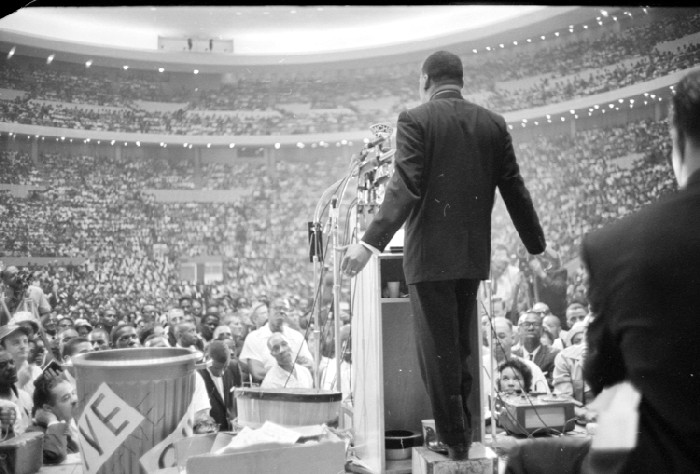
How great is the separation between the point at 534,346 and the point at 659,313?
83.8 inches

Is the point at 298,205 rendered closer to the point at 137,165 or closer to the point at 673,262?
the point at 137,165

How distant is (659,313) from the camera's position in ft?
2.66

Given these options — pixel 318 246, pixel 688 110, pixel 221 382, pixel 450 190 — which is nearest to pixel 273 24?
pixel 318 246

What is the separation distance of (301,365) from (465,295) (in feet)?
7.48

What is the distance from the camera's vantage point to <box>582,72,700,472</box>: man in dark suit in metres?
0.81

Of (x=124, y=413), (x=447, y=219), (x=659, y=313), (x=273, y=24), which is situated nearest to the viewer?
(x=659, y=313)

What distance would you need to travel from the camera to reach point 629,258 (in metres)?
0.82

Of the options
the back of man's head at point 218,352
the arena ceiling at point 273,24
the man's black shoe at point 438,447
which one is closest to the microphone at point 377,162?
the arena ceiling at point 273,24

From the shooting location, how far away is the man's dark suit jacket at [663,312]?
2.66ft

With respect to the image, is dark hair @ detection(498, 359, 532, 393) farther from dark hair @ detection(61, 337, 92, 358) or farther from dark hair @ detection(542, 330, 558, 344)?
dark hair @ detection(61, 337, 92, 358)

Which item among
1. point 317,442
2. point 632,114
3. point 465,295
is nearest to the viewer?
point 317,442

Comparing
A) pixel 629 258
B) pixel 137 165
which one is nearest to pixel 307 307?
pixel 137 165

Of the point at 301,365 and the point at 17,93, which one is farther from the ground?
the point at 17,93

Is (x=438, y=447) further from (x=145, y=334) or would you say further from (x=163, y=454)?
(x=145, y=334)
